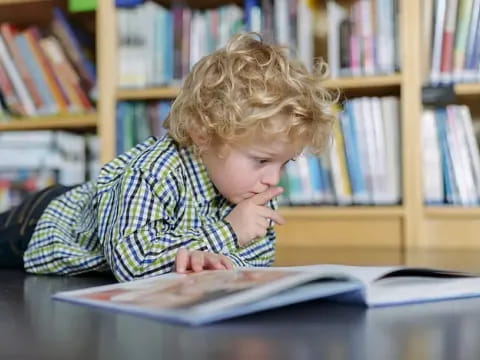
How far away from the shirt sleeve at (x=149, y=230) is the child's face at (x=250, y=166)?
59 mm

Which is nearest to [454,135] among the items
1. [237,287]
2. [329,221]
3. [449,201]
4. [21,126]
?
[449,201]

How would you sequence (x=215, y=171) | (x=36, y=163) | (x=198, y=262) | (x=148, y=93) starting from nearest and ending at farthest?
(x=198, y=262) → (x=215, y=171) → (x=148, y=93) → (x=36, y=163)

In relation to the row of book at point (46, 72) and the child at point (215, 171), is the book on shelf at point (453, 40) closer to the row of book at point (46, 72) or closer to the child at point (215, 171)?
the child at point (215, 171)

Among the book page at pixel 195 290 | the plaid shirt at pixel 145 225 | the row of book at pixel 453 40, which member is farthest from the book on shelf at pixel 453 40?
the book page at pixel 195 290

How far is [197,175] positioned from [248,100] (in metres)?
0.15

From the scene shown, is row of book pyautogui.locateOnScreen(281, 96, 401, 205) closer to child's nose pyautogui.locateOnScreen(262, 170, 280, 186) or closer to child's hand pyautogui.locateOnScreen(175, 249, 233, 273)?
child's nose pyautogui.locateOnScreen(262, 170, 280, 186)

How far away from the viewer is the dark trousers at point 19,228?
143 centimetres

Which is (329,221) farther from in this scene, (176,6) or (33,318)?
(33,318)

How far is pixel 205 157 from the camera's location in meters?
1.19

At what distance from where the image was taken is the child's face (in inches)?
44.5

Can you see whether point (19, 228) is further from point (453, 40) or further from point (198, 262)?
point (453, 40)

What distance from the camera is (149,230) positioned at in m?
1.07

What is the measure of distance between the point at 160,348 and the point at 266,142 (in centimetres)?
62

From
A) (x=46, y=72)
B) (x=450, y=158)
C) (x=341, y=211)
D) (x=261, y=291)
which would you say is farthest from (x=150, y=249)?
(x=46, y=72)
